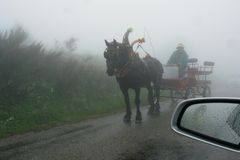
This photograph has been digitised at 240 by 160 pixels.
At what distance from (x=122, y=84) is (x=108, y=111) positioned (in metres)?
2.52

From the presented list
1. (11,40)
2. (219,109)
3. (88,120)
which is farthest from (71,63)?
(219,109)

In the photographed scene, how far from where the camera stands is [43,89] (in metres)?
14.4

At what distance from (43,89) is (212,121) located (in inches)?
458

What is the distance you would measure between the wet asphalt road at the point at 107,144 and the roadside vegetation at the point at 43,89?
1190 mm

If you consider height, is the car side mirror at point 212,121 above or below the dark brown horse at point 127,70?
below

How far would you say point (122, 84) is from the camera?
41.0 ft

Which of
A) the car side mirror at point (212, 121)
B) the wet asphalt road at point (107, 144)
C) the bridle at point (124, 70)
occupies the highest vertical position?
the bridle at point (124, 70)

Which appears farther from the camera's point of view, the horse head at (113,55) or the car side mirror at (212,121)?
the horse head at (113,55)

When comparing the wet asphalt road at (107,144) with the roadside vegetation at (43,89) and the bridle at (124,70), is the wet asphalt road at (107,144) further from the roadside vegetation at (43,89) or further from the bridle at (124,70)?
the bridle at (124,70)

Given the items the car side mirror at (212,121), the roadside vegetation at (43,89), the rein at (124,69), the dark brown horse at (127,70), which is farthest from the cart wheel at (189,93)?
the car side mirror at (212,121)

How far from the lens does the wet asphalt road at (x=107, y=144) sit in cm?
771

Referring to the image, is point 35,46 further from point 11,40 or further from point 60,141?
point 60,141

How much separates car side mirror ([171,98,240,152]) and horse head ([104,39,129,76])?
323 inches

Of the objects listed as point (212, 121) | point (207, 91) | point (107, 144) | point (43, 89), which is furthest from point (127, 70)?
point (212, 121)
